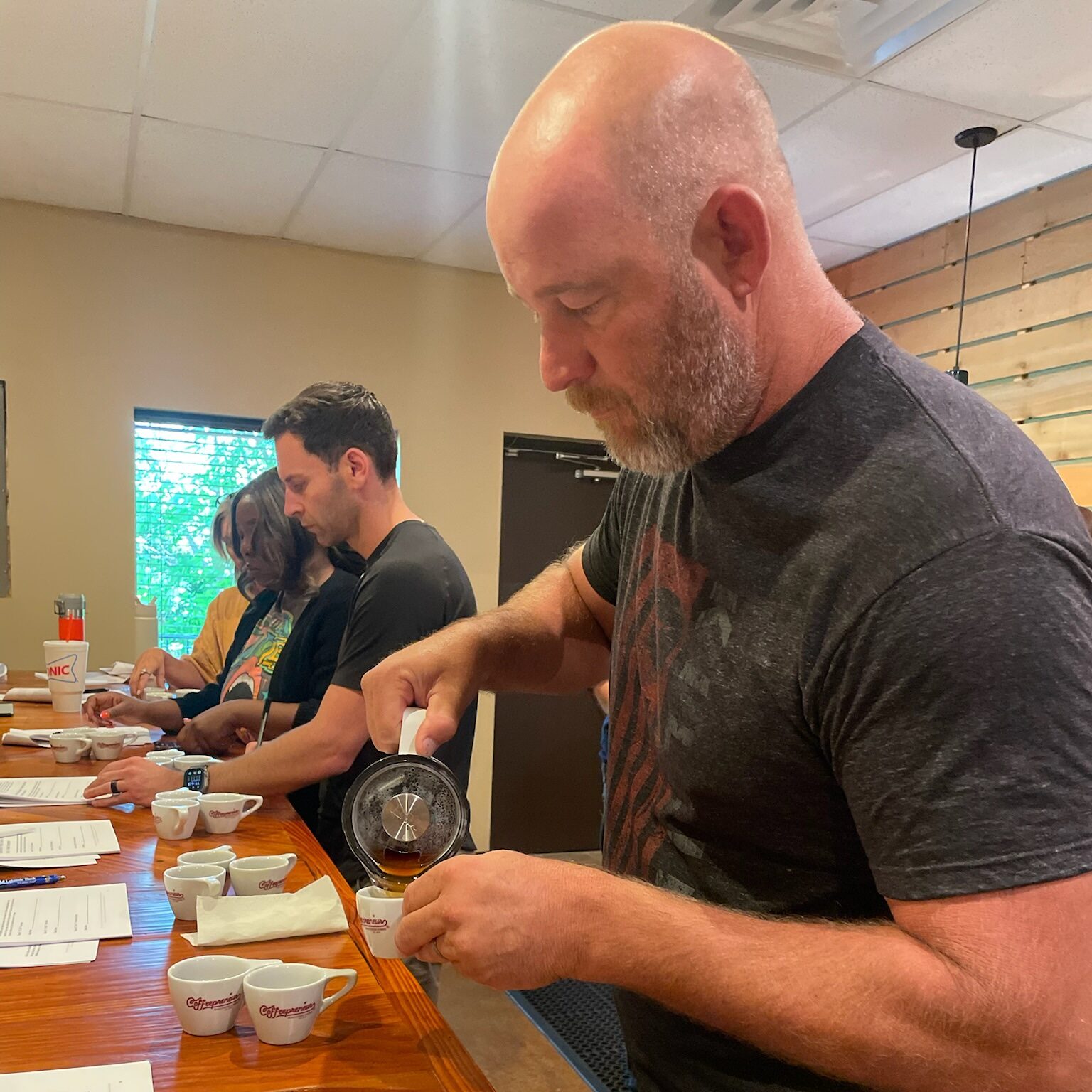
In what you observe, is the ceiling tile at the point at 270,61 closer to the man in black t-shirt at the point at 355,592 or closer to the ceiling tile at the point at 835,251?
the man in black t-shirt at the point at 355,592

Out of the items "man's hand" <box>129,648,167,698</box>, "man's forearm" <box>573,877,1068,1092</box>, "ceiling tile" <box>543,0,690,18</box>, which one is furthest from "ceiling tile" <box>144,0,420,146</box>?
"man's forearm" <box>573,877,1068,1092</box>

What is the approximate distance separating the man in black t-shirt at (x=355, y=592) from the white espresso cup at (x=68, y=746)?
39 cm

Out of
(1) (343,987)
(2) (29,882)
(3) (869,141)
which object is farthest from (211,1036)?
(3) (869,141)

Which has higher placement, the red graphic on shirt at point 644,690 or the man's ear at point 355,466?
the man's ear at point 355,466

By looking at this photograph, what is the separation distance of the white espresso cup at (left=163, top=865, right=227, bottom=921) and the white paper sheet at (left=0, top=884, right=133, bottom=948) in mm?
62

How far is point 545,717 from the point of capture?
4.99m

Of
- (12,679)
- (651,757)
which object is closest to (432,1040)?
(651,757)

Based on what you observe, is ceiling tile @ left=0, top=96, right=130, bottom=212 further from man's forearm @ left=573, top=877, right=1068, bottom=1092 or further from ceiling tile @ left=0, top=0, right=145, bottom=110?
man's forearm @ left=573, top=877, right=1068, bottom=1092

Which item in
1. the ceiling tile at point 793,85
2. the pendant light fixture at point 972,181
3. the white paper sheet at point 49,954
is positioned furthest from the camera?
the pendant light fixture at point 972,181

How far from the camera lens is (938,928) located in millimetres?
676

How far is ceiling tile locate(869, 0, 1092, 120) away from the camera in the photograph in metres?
2.38

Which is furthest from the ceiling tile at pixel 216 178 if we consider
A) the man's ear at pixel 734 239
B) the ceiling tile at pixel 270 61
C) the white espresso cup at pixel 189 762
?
the man's ear at pixel 734 239

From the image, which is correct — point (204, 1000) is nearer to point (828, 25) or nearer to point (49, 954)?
point (49, 954)

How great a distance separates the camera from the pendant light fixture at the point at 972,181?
303cm
